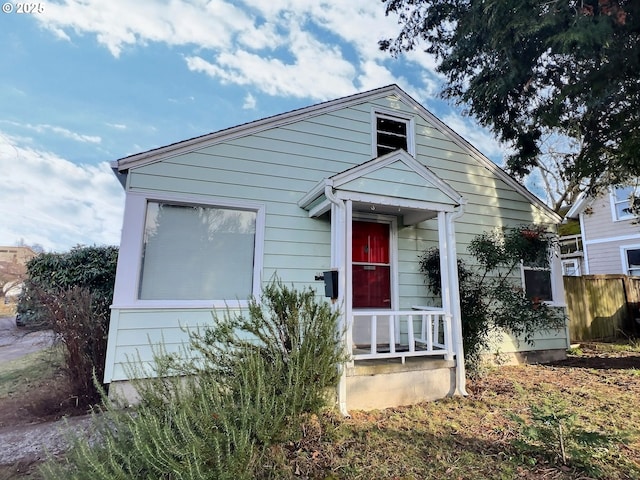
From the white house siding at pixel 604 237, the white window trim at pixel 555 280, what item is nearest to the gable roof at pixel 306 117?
the white window trim at pixel 555 280

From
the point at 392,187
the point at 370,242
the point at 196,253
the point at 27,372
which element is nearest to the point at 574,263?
the point at 370,242

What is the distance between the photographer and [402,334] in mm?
5688

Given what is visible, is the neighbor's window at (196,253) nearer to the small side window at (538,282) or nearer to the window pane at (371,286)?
the window pane at (371,286)

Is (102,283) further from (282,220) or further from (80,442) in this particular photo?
(80,442)

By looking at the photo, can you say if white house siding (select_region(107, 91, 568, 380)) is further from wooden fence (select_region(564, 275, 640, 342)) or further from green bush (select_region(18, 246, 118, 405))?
wooden fence (select_region(564, 275, 640, 342))

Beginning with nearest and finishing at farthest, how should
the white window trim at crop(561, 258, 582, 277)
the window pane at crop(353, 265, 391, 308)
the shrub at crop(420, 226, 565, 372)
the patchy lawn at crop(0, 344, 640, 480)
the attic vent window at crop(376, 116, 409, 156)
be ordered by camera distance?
the patchy lawn at crop(0, 344, 640, 480) → the shrub at crop(420, 226, 565, 372) → the window pane at crop(353, 265, 391, 308) → the attic vent window at crop(376, 116, 409, 156) → the white window trim at crop(561, 258, 582, 277)

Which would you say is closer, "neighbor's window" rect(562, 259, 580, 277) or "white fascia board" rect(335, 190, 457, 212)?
"white fascia board" rect(335, 190, 457, 212)

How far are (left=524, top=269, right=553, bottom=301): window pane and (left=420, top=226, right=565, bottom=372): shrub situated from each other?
97cm

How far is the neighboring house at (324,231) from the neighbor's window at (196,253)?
2 centimetres

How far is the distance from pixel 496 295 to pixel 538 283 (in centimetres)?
225

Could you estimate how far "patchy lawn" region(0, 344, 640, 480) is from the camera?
2623 millimetres

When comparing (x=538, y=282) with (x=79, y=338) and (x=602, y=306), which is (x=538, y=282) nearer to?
(x=602, y=306)

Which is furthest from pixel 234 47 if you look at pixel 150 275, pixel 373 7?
pixel 150 275

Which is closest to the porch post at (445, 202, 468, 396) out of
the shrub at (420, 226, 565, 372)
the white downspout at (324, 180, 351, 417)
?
the shrub at (420, 226, 565, 372)
